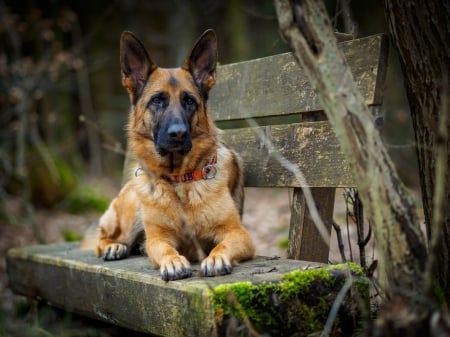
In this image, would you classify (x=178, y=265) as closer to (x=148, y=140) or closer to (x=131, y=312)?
(x=131, y=312)

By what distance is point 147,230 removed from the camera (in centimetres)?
347

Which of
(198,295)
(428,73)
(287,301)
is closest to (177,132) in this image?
(198,295)

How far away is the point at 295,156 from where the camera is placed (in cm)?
346

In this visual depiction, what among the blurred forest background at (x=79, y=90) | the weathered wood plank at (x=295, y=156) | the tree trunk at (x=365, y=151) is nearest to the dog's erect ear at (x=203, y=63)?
the weathered wood plank at (x=295, y=156)

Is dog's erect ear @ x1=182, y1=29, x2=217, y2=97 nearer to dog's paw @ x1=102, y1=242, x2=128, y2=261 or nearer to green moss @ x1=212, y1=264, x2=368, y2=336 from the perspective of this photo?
dog's paw @ x1=102, y1=242, x2=128, y2=261

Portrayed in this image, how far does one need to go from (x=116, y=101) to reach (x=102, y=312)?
1089cm

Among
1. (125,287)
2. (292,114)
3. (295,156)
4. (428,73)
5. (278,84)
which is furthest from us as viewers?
(278,84)

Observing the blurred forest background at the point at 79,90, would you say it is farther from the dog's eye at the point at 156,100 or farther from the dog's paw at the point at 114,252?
the dog's eye at the point at 156,100

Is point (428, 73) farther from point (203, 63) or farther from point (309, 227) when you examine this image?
point (203, 63)

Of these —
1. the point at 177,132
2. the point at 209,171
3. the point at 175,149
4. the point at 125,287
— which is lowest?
the point at 125,287

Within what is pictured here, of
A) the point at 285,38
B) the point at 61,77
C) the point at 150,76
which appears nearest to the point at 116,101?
the point at 61,77

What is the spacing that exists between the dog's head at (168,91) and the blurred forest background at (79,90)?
9.99 ft

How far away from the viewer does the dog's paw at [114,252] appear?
374cm

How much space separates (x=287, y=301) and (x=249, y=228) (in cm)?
470
